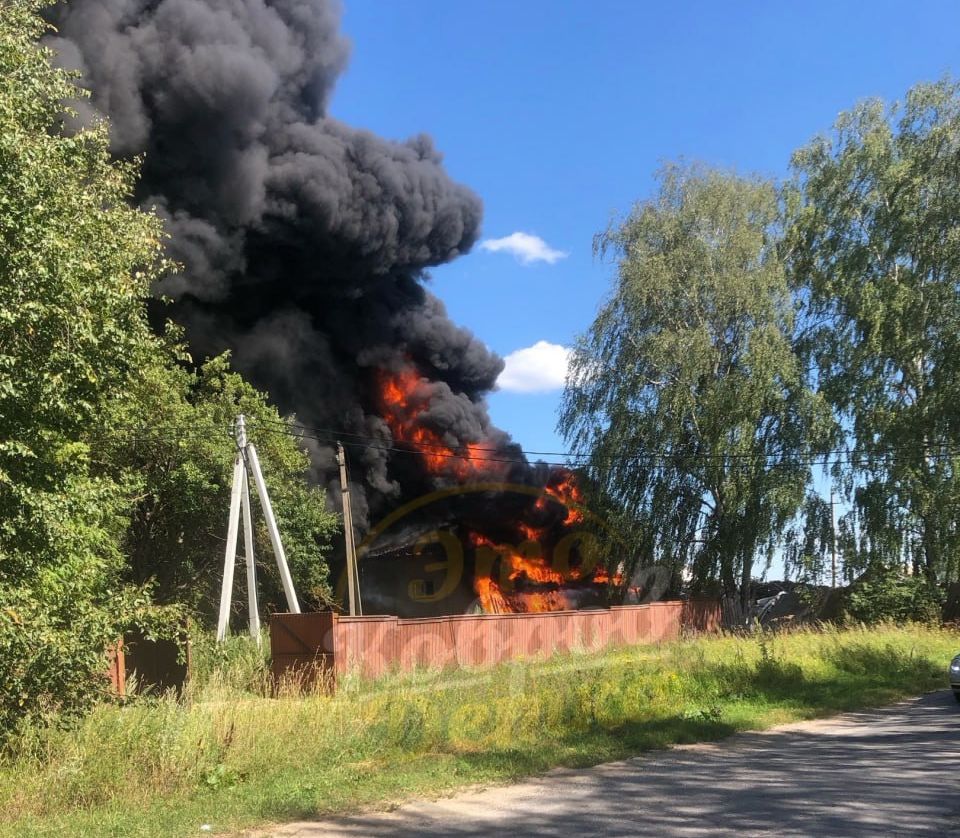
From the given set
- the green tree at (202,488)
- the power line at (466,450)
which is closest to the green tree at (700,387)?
the power line at (466,450)

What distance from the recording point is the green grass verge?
6492mm

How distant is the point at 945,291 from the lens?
25.0 m

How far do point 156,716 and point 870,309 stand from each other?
23.4 metres

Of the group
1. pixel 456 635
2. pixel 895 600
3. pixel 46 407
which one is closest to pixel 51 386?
pixel 46 407

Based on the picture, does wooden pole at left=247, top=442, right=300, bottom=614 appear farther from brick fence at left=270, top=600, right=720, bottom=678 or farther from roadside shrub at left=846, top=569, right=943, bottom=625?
roadside shrub at left=846, top=569, right=943, bottom=625

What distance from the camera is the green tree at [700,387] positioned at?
1038 inches

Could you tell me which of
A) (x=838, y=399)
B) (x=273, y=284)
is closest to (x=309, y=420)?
(x=273, y=284)

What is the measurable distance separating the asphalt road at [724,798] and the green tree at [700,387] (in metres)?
17.6

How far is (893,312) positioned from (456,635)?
52.2 feet

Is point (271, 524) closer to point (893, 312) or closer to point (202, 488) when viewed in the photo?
point (202, 488)

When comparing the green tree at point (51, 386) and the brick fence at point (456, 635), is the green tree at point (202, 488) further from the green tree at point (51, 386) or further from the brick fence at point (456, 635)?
the green tree at point (51, 386)

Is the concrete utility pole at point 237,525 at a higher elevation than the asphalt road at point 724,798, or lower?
higher

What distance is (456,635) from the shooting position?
749 inches

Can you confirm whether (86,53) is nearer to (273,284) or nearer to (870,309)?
(273,284)
